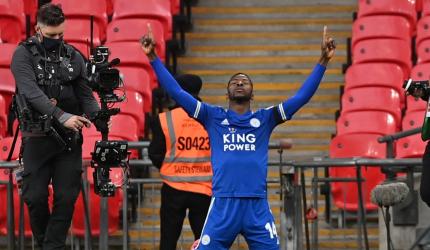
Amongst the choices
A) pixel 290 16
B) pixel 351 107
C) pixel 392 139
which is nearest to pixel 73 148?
pixel 392 139

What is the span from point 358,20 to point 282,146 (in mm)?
5073

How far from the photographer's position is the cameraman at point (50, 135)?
879 centimetres

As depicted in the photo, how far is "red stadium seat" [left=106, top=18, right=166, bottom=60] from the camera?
15.3 metres

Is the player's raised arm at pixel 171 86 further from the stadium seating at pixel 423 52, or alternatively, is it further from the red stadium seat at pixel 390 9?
the red stadium seat at pixel 390 9

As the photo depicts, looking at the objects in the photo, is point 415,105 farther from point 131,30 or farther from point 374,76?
point 131,30

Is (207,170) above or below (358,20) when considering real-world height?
below

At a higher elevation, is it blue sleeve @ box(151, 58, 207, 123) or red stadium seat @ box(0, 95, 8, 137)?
red stadium seat @ box(0, 95, 8, 137)

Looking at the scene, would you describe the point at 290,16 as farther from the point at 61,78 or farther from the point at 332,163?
the point at 61,78

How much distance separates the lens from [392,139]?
1154cm

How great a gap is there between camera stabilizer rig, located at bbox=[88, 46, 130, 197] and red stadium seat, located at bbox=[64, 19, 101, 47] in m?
6.12

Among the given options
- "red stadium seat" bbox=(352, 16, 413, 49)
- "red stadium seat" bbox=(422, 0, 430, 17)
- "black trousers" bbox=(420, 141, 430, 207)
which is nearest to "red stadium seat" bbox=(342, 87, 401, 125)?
"red stadium seat" bbox=(352, 16, 413, 49)

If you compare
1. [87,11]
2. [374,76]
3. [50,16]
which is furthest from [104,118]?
[87,11]

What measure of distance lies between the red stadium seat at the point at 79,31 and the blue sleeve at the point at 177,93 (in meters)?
6.29

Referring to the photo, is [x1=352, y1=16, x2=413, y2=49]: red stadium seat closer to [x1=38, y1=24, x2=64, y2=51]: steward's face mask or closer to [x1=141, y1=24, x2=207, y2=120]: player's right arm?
[x1=141, y1=24, x2=207, y2=120]: player's right arm
